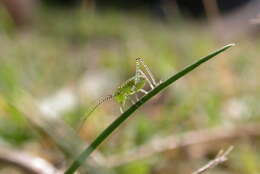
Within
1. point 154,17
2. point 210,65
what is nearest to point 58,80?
point 210,65

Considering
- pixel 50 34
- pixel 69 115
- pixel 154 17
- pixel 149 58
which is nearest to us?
pixel 69 115

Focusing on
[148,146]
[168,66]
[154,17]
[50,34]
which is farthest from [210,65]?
[154,17]

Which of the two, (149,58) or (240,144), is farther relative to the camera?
(149,58)

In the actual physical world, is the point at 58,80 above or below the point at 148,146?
above

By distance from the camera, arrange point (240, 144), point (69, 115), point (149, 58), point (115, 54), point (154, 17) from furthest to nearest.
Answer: point (154, 17) < point (115, 54) < point (149, 58) < point (69, 115) < point (240, 144)

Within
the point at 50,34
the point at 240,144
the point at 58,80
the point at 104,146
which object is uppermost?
the point at 50,34

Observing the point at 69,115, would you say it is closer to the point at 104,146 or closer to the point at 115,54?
the point at 104,146

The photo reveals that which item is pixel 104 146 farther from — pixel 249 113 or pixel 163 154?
pixel 249 113
